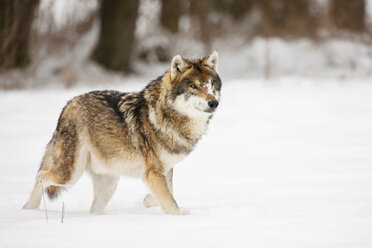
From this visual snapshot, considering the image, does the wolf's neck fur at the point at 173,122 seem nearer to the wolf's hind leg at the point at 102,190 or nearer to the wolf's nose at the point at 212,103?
the wolf's nose at the point at 212,103

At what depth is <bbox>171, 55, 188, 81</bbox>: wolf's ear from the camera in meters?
4.66

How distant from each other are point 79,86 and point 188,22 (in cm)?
687

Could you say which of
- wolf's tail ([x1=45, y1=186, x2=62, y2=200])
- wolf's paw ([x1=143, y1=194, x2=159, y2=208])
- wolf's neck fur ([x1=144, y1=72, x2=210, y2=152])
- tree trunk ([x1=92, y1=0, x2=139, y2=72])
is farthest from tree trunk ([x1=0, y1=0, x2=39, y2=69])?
wolf's paw ([x1=143, y1=194, x2=159, y2=208])

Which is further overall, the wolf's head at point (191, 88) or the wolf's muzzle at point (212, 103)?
the wolf's head at point (191, 88)

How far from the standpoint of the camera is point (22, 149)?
838cm

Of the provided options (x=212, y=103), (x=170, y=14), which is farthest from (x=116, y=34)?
(x=212, y=103)

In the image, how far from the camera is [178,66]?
4.70 m

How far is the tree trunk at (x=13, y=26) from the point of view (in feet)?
40.8

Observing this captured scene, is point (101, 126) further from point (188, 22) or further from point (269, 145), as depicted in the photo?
point (188, 22)

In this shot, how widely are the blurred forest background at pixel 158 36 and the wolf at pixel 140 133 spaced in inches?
352

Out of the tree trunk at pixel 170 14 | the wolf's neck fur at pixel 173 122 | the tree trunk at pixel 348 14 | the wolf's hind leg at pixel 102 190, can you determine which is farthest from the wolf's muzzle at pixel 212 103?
the tree trunk at pixel 348 14

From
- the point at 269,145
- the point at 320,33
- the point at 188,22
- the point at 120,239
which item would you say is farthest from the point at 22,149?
the point at 320,33

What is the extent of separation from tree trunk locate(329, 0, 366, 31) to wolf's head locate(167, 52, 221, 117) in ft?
50.0

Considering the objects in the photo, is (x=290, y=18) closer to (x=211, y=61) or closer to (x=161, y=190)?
(x=211, y=61)
